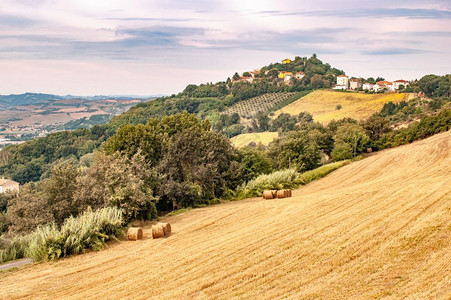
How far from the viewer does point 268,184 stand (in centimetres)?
3784

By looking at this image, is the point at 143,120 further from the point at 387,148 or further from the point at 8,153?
the point at 387,148

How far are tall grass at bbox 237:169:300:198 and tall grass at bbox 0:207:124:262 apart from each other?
17336mm

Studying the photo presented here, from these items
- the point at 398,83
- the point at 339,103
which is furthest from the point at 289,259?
the point at 398,83

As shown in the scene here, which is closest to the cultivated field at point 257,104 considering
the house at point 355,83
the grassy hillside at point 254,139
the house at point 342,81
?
the house at point 355,83

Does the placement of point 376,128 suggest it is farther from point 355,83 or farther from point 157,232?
point 355,83

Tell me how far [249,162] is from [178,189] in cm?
1523

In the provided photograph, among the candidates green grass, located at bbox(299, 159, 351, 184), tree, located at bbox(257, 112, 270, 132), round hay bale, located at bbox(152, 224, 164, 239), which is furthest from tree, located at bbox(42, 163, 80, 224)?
tree, located at bbox(257, 112, 270, 132)

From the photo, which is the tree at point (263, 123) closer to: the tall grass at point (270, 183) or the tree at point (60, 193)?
the tall grass at point (270, 183)

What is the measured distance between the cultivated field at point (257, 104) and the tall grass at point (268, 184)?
349ft

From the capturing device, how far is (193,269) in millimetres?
15102

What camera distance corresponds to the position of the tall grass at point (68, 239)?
18859mm

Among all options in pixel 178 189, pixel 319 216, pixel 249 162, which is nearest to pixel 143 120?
pixel 249 162

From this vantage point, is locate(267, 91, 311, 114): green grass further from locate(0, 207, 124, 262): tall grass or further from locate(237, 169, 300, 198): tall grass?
locate(0, 207, 124, 262): tall grass

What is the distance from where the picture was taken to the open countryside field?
111562 millimetres
